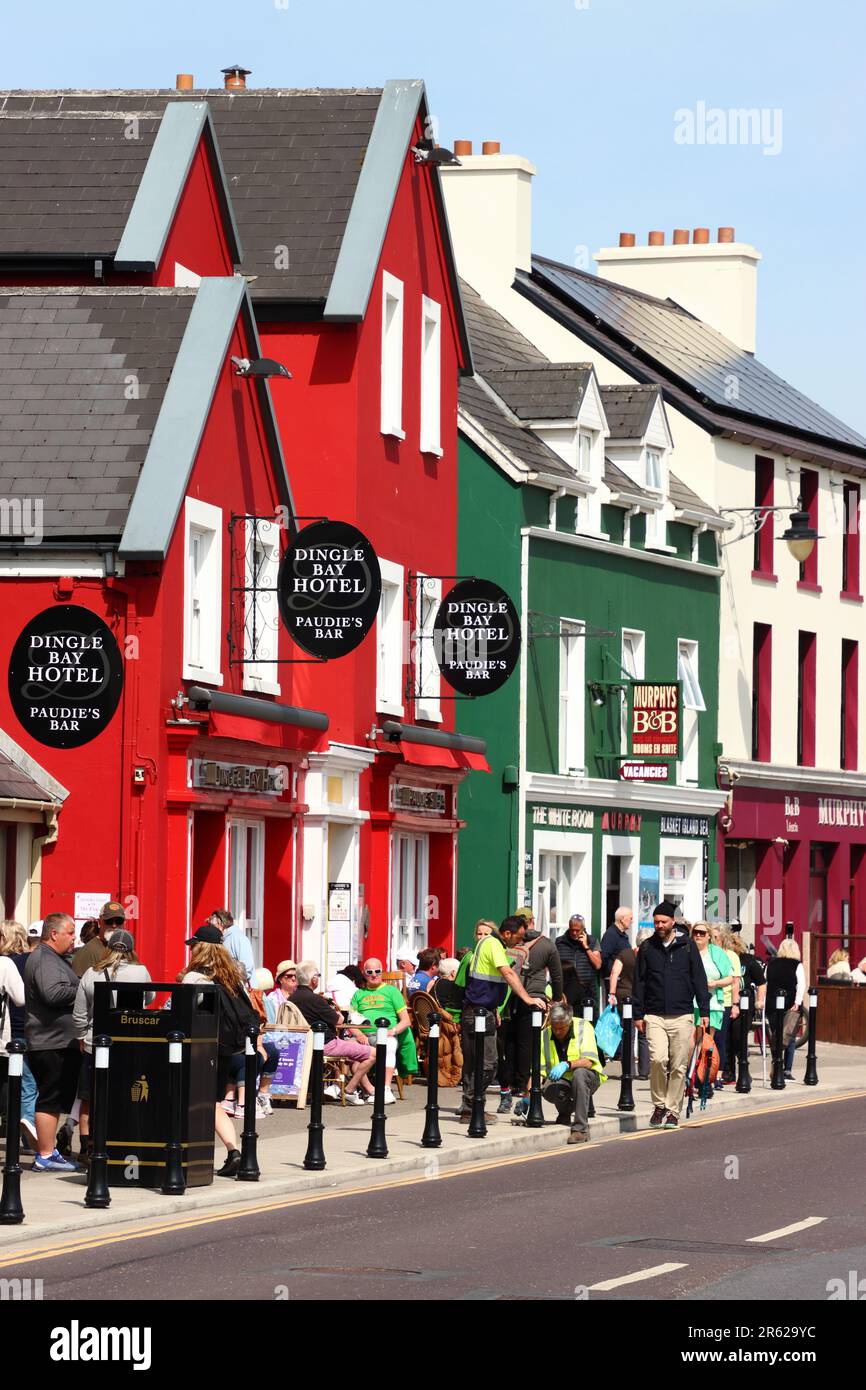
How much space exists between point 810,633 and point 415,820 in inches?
676

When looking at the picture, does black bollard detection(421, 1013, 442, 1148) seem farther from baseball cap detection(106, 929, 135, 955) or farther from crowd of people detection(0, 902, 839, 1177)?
baseball cap detection(106, 929, 135, 955)

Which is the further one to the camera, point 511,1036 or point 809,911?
point 809,911

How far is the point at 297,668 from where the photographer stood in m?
28.7

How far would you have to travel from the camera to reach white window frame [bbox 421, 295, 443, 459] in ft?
108

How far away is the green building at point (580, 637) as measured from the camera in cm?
3669

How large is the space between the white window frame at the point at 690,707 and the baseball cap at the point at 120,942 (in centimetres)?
2376

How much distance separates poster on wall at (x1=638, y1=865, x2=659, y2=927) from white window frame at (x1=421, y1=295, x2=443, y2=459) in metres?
9.90

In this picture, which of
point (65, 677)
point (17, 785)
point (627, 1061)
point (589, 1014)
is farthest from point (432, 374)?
point (627, 1061)

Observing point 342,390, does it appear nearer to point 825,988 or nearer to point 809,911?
point 825,988

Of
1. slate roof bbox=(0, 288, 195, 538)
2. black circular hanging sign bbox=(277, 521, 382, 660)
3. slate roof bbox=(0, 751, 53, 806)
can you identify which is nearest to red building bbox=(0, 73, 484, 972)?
slate roof bbox=(0, 288, 195, 538)

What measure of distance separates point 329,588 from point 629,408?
15913 mm

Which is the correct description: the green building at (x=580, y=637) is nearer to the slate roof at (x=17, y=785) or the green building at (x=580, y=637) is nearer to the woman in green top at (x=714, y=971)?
the woman in green top at (x=714, y=971)
